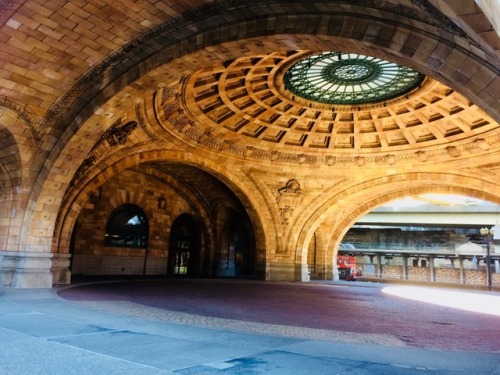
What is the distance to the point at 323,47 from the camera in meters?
6.87

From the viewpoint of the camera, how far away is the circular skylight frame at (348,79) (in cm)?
1100

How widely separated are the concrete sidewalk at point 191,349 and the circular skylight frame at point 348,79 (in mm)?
7665

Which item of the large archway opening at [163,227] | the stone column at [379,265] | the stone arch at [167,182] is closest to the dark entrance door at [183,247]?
the large archway opening at [163,227]

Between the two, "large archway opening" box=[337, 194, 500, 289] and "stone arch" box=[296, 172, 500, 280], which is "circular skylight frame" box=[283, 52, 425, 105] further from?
"large archway opening" box=[337, 194, 500, 289]

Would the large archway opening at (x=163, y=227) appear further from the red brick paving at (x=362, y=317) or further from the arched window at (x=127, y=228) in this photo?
the red brick paving at (x=362, y=317)

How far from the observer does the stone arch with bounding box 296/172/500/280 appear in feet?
51.2

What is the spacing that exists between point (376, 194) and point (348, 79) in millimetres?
8387

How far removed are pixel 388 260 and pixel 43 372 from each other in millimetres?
38120

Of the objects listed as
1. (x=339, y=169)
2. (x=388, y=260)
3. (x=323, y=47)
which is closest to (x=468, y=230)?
(x=388, y=260)

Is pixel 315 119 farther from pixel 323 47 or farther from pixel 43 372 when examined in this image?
A: pixel 43 372

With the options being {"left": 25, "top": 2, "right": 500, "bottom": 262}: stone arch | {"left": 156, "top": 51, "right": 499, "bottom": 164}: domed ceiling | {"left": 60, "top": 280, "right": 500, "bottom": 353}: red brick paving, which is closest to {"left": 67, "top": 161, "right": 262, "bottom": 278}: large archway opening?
{"left": 156, "top": 51, "right": 499, "bottom": 164}: domed ceiling

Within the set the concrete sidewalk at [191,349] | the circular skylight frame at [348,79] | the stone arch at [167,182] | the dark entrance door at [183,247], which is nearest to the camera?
the concrete sidewalk at [191,349]

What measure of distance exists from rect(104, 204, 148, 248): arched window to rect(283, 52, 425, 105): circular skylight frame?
9.46m

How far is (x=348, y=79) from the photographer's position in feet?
40.1
